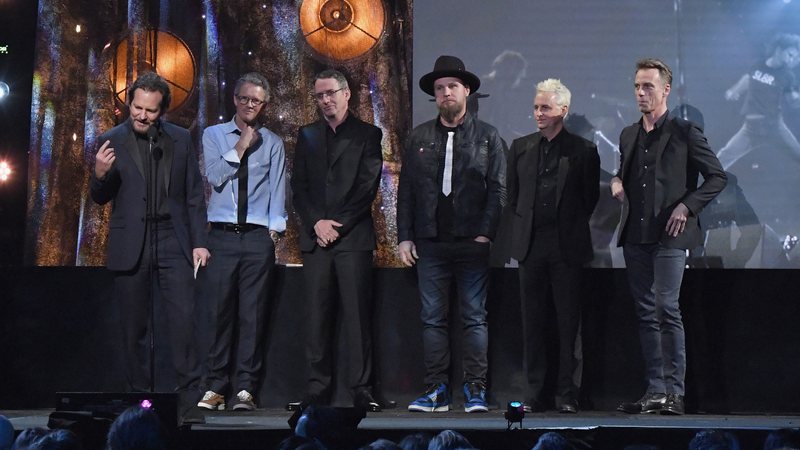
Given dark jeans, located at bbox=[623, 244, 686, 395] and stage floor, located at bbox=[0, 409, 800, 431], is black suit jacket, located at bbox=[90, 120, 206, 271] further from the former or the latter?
dark jeans, located at bbox=[623, 244, 686, 395]

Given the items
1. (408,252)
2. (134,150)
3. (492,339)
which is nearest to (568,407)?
(492,339)

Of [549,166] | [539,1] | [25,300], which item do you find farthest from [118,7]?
[549,166]

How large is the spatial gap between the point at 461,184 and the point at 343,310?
0.96m

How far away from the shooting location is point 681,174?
18.8 feet

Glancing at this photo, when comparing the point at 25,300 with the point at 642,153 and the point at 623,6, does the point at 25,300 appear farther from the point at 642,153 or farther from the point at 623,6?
the point at 623,6

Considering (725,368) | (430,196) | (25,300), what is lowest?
(725,368)

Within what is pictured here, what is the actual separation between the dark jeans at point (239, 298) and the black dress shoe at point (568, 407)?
1694mm

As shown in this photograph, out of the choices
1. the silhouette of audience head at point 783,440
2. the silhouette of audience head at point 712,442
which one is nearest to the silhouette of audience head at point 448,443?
the silhouette of audience head at point 712,442

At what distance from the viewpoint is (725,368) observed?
19.6ft

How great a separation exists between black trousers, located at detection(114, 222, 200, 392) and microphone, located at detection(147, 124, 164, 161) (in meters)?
0.40

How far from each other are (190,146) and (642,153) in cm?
245

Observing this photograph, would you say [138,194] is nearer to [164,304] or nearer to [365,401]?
[164,304]

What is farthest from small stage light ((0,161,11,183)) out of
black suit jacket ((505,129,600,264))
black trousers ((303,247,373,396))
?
black suit jacket ((505,129,600,264))

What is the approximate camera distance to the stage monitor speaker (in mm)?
3807
